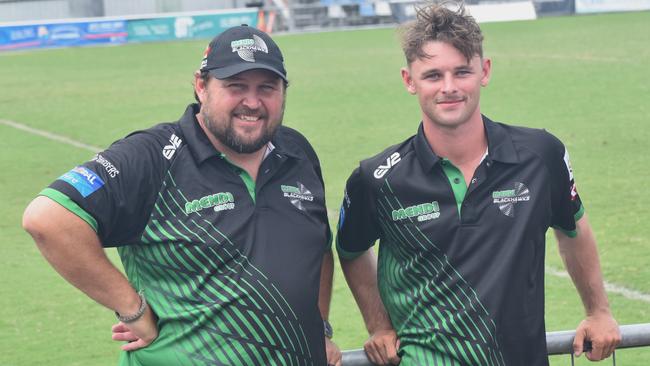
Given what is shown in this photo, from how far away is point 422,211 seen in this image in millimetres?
4512

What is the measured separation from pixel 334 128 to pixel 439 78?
14.8 metres

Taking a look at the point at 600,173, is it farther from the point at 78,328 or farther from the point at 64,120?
the point at 64,120

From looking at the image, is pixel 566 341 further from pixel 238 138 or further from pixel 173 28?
pixel 173 28

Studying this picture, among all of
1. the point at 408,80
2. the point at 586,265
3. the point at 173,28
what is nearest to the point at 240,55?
the point at 408,80

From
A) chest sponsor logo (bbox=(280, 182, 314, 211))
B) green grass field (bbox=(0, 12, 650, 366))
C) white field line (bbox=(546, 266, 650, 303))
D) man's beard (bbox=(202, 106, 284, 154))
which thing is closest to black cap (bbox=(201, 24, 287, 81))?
man's beard (bbox=(202, 106, 284, 154))

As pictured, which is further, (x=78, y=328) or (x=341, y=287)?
(x=341, y=287)

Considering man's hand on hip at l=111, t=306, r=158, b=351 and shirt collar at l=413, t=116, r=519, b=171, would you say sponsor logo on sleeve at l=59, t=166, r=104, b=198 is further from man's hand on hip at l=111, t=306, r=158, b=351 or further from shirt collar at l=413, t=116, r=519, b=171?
shirt collar at l=413, t=116, r=519, b=171

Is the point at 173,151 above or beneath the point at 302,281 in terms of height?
above

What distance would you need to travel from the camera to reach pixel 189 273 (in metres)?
4.37

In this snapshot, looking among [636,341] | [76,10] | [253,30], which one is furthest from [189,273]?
[76,10]

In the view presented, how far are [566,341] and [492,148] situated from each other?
0.80 meters

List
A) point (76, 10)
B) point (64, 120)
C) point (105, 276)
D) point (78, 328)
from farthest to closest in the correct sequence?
point (76, 10), point (64, 120), point (78, 328), point (105, 276)

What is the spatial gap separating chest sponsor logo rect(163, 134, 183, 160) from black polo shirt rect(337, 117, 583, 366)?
707 millimetres

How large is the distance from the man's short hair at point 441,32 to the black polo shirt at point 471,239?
12.8 inches
